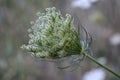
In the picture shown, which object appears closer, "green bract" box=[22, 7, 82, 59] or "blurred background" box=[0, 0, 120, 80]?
"green bract" box=[22, 7, 82, 59]

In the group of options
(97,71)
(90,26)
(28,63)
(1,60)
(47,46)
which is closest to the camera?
(47,46)

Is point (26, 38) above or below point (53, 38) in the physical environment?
below

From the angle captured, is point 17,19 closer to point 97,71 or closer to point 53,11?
point 97,71

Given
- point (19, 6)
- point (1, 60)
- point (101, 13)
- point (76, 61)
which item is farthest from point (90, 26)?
point (76, 61)

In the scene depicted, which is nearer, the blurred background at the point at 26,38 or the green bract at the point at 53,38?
the green bract at the point at 53,38
